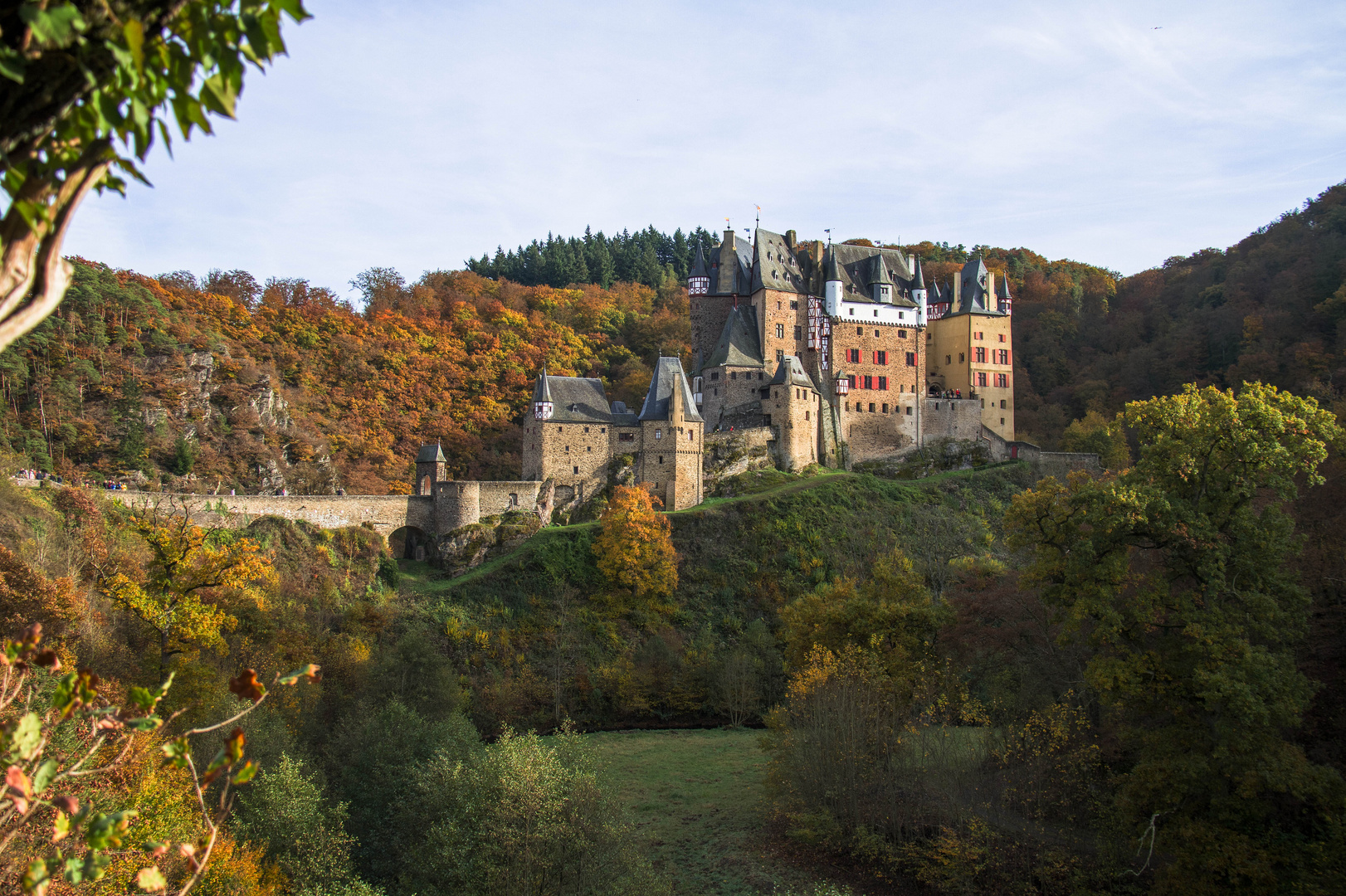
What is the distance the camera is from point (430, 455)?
45844 millimetres

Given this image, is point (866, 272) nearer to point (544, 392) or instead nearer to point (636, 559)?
point (544, 392)

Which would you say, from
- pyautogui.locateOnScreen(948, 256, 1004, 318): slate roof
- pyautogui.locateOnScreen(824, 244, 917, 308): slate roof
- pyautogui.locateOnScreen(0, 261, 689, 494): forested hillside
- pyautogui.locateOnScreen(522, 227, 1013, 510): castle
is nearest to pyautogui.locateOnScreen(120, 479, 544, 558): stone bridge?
pyautogui.locateOnScreen(522, 227, 1013, 510): castle

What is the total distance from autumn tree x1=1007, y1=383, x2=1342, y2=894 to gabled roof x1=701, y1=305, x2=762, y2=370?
3193cm

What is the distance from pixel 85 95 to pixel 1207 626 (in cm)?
1927

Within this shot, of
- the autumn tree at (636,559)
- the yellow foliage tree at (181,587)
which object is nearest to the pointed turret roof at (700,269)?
Answer: the autumn tree at (636,559)

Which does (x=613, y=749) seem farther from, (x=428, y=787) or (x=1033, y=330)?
(x=1033, y=330)

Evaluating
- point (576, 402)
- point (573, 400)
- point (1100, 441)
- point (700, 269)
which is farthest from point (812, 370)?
point (1100, 441)

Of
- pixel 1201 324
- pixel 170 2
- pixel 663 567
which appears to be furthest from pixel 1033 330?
pixel 170 2

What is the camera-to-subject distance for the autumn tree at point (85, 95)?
3277 millimetres

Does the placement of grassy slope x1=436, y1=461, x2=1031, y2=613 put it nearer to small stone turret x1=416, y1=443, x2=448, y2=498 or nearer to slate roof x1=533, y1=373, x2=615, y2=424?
slate roof x1=533, y1=373, x2=615, y2=424

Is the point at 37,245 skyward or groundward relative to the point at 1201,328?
groundward

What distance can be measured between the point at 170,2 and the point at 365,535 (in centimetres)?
3978

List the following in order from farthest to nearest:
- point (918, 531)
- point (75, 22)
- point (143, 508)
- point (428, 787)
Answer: point (918, 531) < point (143, 508) < point (428, 787) < point (75, 22)

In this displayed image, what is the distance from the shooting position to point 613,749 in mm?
32719
